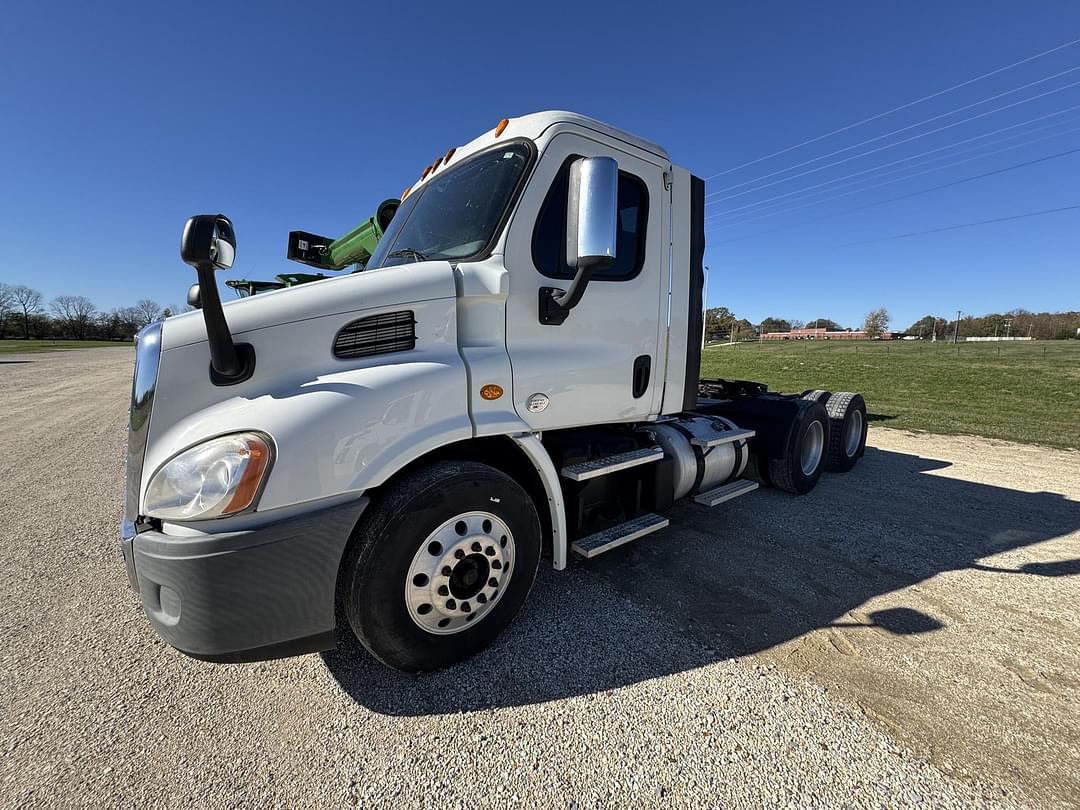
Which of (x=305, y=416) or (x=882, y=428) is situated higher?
(x=305, y=416)

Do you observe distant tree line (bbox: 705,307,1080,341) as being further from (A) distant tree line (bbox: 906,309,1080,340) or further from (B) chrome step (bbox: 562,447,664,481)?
(B) chrome step (bbox: 562,447,664,481)

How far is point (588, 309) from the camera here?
2930 millimetres

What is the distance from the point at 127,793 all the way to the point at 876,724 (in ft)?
9.86

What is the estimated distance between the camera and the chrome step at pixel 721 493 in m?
4.01

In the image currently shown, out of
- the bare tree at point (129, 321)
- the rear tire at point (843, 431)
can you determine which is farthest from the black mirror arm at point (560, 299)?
the bare tree at point (129, 321)

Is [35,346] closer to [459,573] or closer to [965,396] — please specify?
[459,573]

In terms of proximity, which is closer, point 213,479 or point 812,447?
point 213,479

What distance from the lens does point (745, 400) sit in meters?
5.70

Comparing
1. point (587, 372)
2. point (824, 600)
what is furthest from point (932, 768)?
point (587, 372)

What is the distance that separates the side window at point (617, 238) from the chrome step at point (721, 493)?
2.02 m

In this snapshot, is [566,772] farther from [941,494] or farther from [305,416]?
[941,494]

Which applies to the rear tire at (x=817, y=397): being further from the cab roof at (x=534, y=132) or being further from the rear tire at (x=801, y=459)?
the cab roof at (x=534, y=132)

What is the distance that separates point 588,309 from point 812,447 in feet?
13.0

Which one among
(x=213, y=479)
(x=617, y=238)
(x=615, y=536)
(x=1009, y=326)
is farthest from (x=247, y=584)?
(x=1009, y=326)
